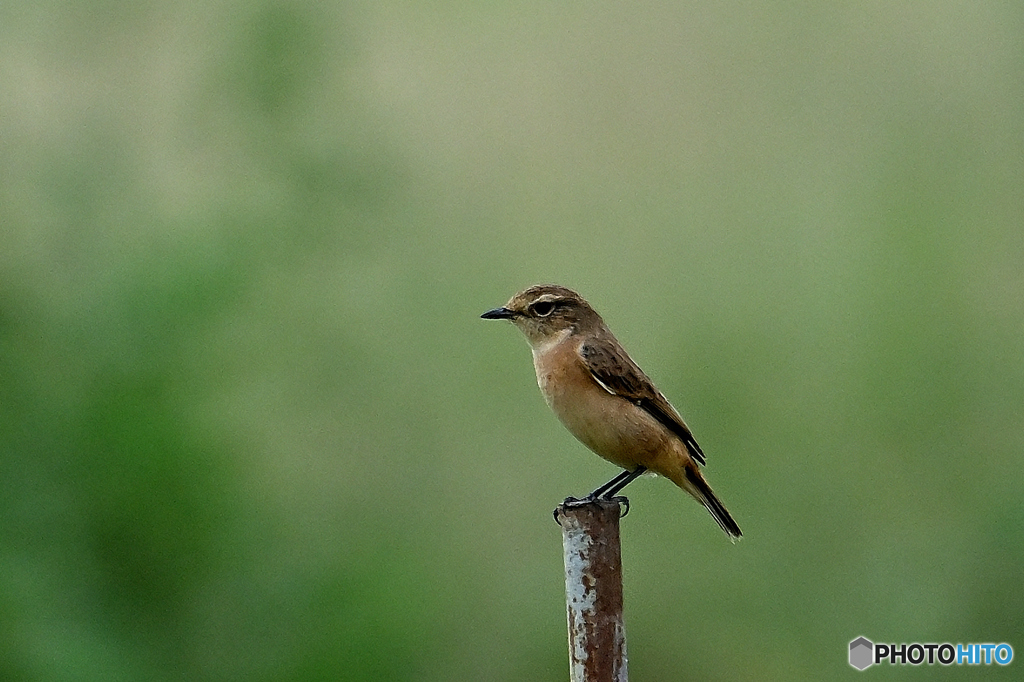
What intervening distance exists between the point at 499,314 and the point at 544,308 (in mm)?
163

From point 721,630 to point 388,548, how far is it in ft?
6.96

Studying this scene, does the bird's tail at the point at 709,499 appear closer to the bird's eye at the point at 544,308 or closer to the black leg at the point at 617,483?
the black leg at the point at 617,483

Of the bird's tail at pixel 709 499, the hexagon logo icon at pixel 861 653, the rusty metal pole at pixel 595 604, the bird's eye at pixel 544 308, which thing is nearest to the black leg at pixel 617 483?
the bird's tail at pixel 709 499

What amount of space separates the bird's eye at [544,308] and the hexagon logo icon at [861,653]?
109 inches

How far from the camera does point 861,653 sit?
20.9 feet

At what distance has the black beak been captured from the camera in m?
4.62

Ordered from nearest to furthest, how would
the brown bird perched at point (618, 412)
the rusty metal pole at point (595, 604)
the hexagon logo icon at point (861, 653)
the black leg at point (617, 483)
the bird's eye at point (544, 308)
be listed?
the rusty metal pole at point (595, 604), the brown bird perched at point (618, 412), the black leg at point (617, 483), the bird's eye at point (544, 308), the hexagon logo icon at point (861, 653)

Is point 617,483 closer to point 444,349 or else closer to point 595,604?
point 595,604

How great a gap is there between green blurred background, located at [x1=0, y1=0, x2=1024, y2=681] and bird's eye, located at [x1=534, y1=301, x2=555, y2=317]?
158 centimetres

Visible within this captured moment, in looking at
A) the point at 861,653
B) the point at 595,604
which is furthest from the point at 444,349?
the point at 595,604

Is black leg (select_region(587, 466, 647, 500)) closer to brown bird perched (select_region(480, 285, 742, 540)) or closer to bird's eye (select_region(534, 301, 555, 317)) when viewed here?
brown bird perched (select_region(480, 285, 742, 540))

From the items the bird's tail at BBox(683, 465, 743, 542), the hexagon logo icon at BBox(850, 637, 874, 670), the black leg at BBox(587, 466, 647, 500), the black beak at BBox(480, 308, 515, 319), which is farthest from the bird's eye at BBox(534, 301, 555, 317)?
the hexagon logo icon at BBox(850, 637, 874, 670)

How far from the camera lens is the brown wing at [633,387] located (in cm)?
444

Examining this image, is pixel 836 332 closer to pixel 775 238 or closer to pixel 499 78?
pixel 775 238
